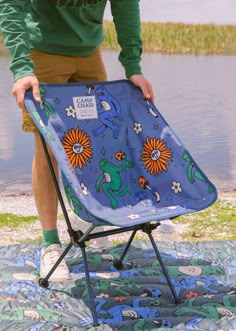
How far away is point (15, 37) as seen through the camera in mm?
3096

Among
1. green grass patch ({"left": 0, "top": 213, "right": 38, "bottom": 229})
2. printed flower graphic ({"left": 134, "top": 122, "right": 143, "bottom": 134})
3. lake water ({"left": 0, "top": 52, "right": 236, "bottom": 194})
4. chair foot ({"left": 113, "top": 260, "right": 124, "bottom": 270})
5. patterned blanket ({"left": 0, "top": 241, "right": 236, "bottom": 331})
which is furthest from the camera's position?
lake water ({"left": 0, "top": 52, "right": 236, "bottom": 194})

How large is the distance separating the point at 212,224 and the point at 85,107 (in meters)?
2.03

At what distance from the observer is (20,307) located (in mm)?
3111

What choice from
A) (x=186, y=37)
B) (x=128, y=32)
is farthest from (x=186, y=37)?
(x=128, y=32)

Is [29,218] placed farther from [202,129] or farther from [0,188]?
[202,129]

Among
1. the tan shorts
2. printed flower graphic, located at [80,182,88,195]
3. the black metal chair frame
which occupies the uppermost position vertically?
the tan shorts

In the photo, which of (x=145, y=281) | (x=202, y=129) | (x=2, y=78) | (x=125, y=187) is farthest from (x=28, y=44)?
(x=2, y=78)

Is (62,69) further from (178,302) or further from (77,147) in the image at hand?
(178,302)

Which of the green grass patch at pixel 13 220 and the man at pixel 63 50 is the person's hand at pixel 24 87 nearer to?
the man at pixel 63 50

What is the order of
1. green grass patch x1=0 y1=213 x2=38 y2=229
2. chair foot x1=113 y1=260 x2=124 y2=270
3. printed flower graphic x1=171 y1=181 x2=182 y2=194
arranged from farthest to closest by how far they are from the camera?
green grass patch x1=0 y1=213 x2=38 y2=229, chair foot x1=113 y1=260 x2=124 y2=270, printed flower graphic x1=171 y1=181 x2=182 y2=194

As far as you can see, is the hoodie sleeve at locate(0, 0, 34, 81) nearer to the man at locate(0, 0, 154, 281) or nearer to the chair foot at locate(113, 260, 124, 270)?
the man at locate(0, 0, 154, 281)

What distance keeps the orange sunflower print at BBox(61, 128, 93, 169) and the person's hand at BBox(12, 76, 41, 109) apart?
242 millimetres

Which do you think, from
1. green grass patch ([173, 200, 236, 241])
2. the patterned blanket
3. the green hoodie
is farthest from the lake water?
the green hoodie

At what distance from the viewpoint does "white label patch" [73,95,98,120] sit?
10.8 feet
